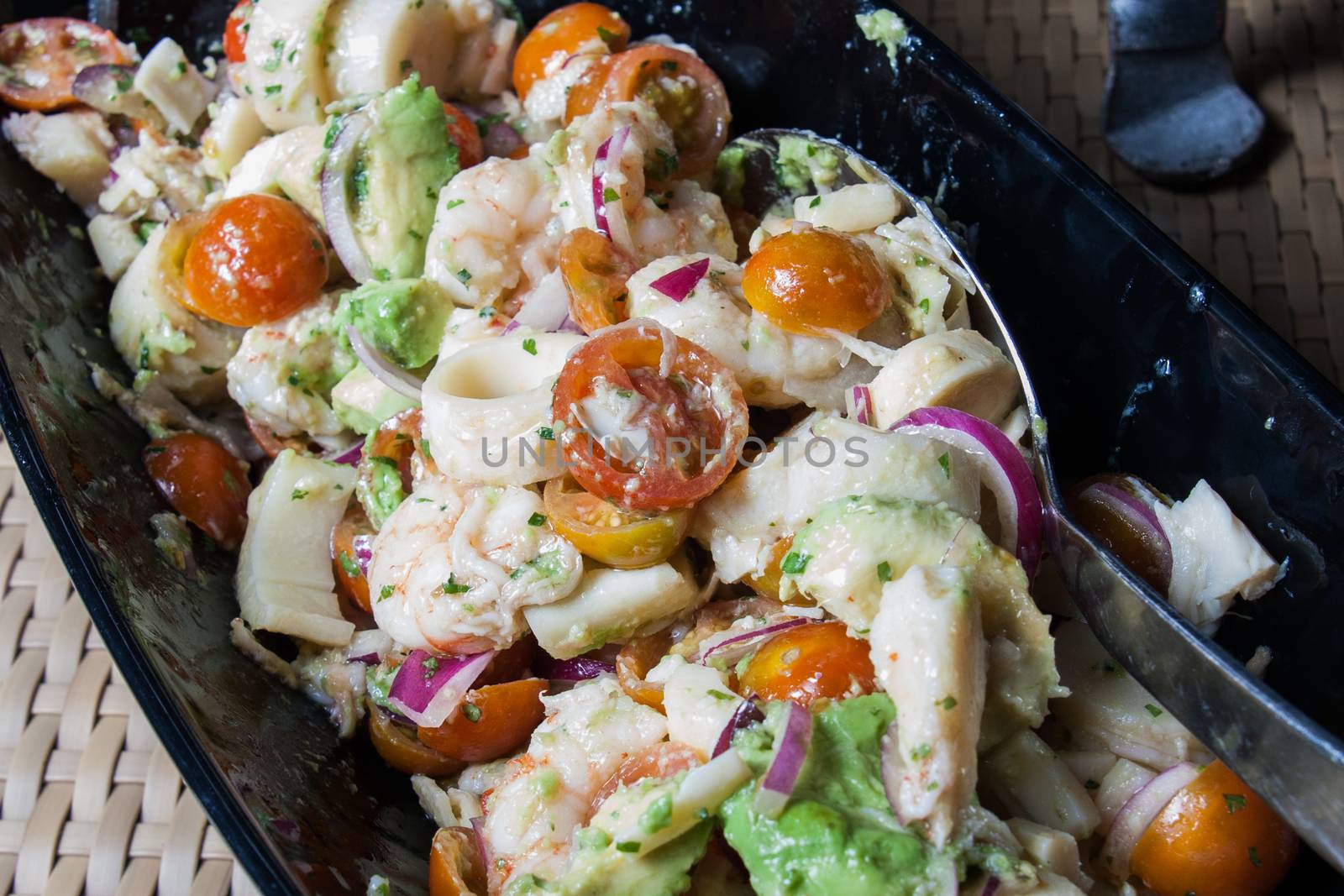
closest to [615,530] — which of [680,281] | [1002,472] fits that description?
[680,281]

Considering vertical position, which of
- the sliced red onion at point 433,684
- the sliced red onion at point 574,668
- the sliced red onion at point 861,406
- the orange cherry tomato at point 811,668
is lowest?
the sliced red onion at point 574,668

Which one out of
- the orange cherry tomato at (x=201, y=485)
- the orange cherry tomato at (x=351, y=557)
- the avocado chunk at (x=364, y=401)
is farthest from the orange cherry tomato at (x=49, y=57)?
the orange cherry tomato at (x=351, y=557)

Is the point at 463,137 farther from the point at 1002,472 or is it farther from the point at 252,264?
the point at 1002,472

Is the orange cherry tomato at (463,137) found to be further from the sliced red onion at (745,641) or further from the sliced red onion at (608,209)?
the sliced red onion at (745,641)

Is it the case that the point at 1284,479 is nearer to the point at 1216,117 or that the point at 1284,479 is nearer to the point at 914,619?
the point at 914,619

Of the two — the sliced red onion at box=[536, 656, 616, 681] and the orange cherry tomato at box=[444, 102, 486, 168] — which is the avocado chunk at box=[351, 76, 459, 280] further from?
the sliced red onion at box=[536, 656, 616, 681]

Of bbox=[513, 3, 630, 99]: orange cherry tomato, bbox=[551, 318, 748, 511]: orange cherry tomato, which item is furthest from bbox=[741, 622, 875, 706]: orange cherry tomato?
bbox=[513, 3, 630, 99]: orange cherry tomato

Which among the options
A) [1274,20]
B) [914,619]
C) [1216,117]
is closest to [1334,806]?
[914,619]

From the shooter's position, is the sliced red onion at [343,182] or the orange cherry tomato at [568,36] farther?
the orange cherry tomato at [568,36]
